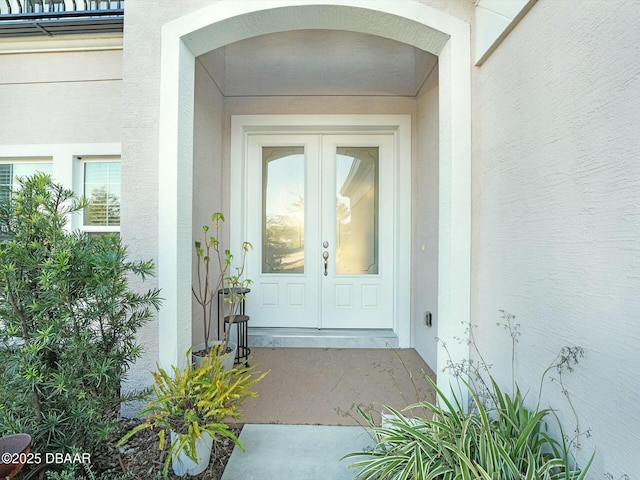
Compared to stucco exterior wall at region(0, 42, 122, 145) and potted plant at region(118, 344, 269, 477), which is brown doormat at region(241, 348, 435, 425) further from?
stucco exterior wall at region(0, 42, 122, 145)

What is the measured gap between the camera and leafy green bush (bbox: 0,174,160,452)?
4.46 feet

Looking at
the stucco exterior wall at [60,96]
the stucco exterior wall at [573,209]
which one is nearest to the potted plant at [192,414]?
the stucco exterior wall at [573,209]

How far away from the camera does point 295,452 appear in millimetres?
1812

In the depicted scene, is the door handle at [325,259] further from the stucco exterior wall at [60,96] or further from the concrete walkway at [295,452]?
the stucco exterior wall at [60,96]

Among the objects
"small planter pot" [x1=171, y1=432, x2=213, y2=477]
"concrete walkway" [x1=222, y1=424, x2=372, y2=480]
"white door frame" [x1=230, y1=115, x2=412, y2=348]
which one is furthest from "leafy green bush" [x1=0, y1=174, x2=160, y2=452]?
"white door frame" [x1=230, y1=115, x2=412, y2=348]

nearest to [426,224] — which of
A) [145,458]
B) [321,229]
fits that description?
[321,229]

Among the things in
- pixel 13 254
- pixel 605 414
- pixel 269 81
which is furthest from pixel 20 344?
pixel 269 81

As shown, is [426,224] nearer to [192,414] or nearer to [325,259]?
[325,259]

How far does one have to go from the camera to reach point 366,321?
370cm

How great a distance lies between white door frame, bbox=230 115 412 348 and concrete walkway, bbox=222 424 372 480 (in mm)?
1750

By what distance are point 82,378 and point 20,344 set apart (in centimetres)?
32

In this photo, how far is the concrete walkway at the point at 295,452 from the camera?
1646 mm

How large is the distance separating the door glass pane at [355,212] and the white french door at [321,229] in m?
0.01

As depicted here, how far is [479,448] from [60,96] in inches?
161
